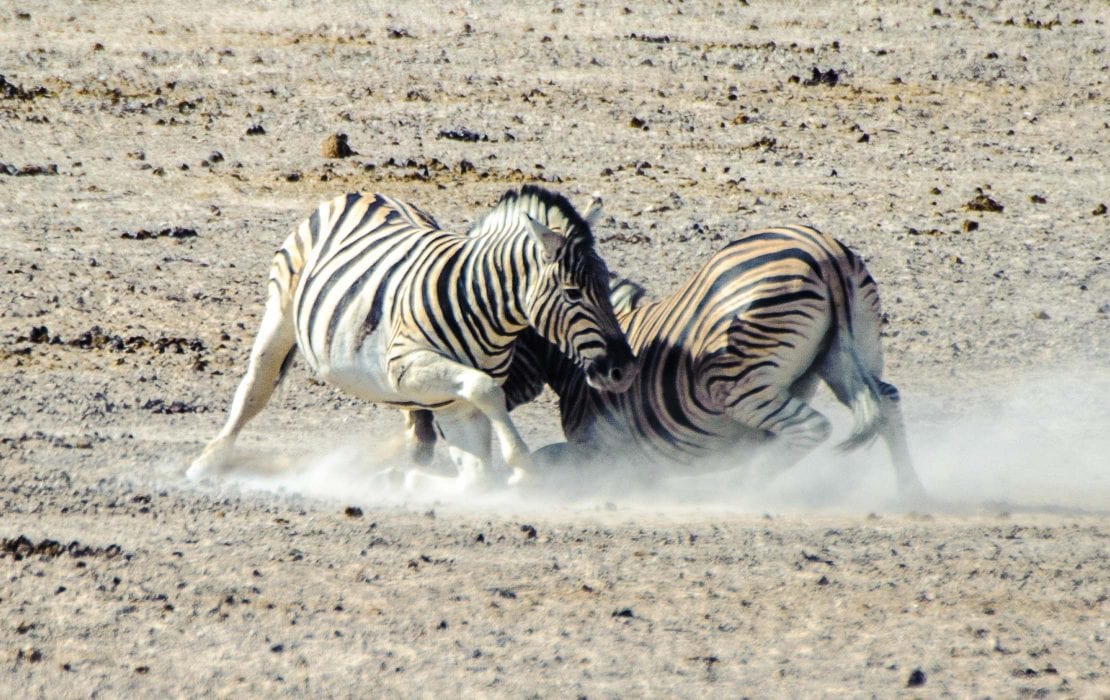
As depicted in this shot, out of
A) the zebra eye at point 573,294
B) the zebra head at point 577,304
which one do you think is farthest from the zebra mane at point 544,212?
the zebra eye at point 573,294

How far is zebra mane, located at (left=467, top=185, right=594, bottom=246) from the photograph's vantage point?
687cm

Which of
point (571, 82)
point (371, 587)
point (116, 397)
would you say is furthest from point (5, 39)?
point (371, 587)

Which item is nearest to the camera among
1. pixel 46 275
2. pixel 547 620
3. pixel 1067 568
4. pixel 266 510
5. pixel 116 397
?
pixel 547 620

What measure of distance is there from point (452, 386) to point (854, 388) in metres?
1.74

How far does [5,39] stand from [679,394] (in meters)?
11.1

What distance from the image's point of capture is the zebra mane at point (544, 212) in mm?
6867

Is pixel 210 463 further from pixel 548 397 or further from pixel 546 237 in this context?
pixel 548 397

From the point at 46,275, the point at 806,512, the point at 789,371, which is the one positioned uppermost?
the point at 789,371

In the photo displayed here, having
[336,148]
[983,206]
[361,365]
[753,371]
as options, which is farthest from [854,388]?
[336,148]

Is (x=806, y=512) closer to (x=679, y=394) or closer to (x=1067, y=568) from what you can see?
(x=679, y=394)

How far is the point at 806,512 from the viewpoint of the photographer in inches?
280

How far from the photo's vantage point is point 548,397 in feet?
30.1

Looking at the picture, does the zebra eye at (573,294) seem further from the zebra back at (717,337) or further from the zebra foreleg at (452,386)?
the zebra back at (717,337)

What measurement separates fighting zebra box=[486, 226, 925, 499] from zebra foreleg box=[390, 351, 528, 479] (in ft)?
2.05
